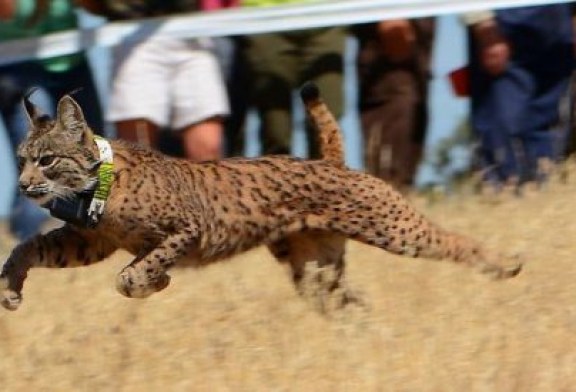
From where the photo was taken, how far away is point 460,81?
13.5 meters

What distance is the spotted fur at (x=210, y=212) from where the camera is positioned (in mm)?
10125

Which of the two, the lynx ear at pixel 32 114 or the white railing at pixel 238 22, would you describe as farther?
the white railing at pixel 238 22

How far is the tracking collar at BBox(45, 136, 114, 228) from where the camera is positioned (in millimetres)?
10062

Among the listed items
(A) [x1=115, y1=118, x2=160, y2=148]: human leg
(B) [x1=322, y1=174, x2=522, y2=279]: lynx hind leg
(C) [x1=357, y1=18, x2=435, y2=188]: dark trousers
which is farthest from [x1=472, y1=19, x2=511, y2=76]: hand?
(B) [x1=322, y1=174, x2=522, y2=279]: lynx hind leg

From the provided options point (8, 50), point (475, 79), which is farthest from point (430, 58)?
point (8, 50)

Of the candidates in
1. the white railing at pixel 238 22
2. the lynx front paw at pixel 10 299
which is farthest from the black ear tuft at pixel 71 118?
the white railing at pixel 238 22

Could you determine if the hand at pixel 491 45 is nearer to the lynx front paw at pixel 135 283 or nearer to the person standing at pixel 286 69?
the person standing at pixel 286 69

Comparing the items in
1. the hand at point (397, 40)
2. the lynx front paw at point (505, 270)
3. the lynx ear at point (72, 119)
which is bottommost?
the lynx front paw at point (505, 270)

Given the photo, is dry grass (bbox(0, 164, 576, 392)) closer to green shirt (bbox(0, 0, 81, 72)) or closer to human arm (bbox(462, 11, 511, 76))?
human arm (bbox(462, 11, 511, 76))

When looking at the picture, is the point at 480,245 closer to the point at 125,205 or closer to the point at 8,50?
the point at 125,205

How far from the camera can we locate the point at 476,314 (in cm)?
1019

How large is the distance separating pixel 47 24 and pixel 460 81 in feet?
7.29

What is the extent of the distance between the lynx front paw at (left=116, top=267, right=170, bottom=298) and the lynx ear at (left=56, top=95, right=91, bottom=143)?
577 mm

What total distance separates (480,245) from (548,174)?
1.93m
